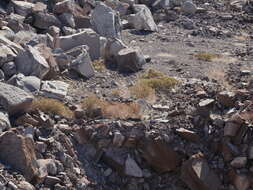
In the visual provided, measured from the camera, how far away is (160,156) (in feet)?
41.0

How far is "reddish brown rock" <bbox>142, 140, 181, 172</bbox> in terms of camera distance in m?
12.5

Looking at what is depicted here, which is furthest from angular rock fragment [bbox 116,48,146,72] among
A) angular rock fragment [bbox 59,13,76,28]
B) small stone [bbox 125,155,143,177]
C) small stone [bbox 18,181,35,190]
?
small stone [bbox 18,181,35,190]

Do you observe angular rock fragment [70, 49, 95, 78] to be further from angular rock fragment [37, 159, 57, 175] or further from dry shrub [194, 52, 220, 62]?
angular rock fragment [37, 159, 57, 175]

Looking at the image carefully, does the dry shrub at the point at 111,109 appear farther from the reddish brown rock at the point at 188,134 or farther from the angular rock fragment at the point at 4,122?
the angular rock fragment at the point at 4,122

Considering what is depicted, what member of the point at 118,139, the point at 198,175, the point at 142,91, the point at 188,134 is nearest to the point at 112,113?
the point at 118,139

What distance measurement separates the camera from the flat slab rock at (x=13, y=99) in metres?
11.8

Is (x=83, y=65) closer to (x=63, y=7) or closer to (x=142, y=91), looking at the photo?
(x=142, y=91)

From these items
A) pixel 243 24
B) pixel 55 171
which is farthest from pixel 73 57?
pixel 243 24

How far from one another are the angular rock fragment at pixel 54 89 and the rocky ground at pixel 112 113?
0.04 metres

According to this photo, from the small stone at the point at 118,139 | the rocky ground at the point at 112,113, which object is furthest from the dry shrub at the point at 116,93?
A: the small stone at the point at 118,139

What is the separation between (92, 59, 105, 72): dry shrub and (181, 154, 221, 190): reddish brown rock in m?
5.30

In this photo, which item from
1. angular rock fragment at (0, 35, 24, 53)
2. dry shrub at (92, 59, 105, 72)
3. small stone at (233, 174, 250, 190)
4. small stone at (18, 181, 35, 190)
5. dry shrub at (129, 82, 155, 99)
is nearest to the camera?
small stone at (18, 181, 35, 190)

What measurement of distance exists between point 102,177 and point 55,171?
55.9 inches

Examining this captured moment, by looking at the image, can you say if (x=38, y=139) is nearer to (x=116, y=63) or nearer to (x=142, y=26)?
(x=116, y=63)
